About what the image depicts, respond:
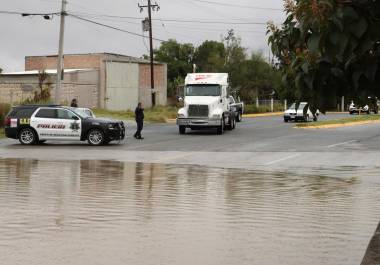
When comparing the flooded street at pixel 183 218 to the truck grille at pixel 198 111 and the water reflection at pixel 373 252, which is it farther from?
the truck grille at pixel 198 111

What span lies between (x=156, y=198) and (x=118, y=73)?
5288 centimetres

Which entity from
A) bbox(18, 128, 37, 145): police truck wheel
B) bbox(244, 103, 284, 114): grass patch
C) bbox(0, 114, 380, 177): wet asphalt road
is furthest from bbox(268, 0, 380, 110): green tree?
bbox(244, 103, 284, 114): grass patch

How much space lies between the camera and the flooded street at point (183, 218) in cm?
745

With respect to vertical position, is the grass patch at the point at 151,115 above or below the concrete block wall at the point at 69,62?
below

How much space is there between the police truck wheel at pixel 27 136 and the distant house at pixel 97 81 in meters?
26.4

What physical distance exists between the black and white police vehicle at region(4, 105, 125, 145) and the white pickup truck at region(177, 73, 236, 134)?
8.13 meters

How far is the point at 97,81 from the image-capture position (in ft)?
204

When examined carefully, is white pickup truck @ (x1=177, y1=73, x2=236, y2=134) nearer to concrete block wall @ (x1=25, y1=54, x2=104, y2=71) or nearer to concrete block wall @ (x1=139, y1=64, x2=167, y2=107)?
concrete block wall @ (x1=25, y1=54, x2=104, y2=71)

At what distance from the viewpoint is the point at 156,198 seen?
12.3 meters

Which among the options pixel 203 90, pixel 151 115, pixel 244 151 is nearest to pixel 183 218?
pixel 244 151

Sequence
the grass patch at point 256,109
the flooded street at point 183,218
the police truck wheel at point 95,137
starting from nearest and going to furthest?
the flooded street at point 183,218 < the police truck wheel at point 95,137 < the grass patch at point 256,109

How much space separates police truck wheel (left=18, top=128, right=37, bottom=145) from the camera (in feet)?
88.7

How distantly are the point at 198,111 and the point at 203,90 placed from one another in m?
1.48

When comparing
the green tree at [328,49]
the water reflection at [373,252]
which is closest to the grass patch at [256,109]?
the water reflection at [373,252]
